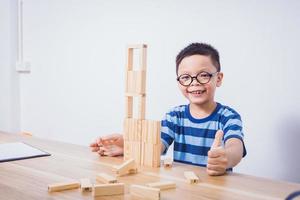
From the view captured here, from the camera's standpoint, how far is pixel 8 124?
7.79 feet

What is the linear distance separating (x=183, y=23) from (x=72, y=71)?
2.63 ft

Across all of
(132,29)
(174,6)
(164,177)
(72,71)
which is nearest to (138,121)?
(164,177)

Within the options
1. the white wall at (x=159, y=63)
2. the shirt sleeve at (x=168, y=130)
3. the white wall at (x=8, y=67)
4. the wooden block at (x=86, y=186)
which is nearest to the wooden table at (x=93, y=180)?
the wooden block at (x=86, y=186)

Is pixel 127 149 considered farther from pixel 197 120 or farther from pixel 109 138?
pixel 197 120

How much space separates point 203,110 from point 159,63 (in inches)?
22.6

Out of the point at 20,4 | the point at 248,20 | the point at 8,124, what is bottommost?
the point at 8,124

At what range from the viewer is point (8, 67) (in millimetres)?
2328

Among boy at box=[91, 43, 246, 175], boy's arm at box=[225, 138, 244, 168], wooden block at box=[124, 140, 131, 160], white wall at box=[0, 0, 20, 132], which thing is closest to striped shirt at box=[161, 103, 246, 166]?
boy at box=[91, 43, 246, 175]

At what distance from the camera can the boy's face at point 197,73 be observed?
104cm

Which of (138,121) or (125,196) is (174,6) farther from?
(125,196)

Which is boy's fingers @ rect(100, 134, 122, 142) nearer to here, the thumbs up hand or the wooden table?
the wooden table

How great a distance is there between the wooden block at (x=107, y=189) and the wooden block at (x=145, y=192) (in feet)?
0.07

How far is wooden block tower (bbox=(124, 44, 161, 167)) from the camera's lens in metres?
0.85

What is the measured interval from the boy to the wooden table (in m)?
0.12
